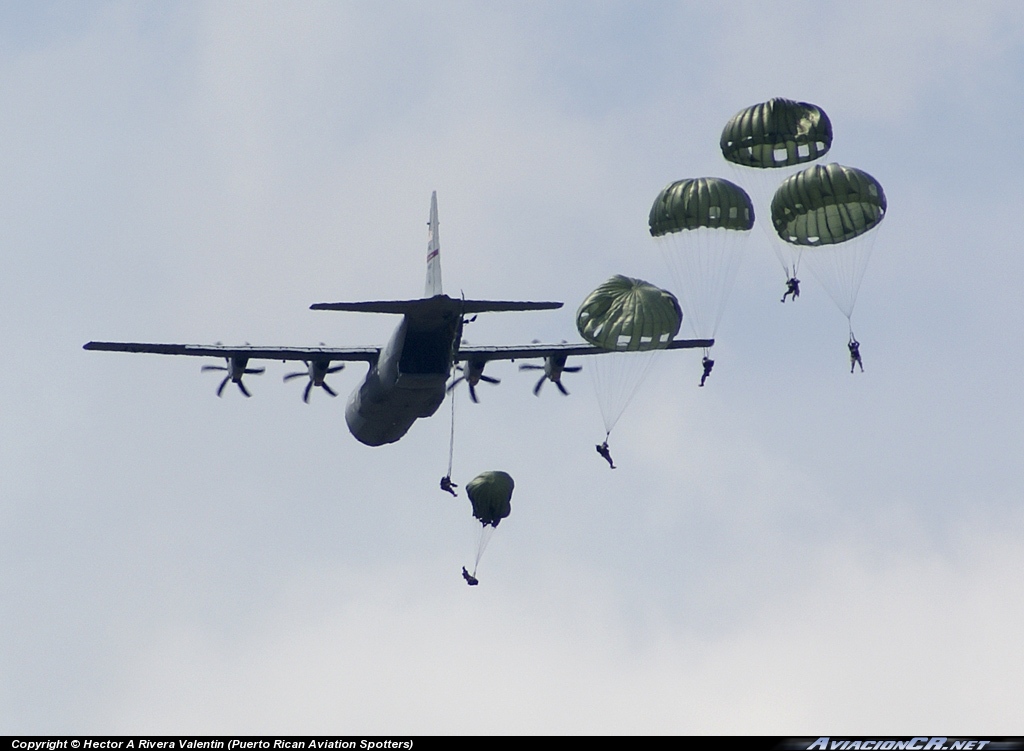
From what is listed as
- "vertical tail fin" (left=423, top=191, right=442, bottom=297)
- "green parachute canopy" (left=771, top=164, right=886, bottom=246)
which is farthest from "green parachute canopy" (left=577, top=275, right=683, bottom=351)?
"vertical tail fin" (left=423, top=191, right=442, bottom=297)

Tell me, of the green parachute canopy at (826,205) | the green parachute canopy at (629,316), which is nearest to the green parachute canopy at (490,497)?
the green parachute canopy at (629,316)

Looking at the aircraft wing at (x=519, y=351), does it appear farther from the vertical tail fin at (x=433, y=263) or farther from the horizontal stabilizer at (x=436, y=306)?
the horizontal stabilizer at (x=436, y=306)

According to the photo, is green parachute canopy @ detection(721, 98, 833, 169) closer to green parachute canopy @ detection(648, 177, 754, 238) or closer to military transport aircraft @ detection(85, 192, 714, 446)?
green parachute canopy @ detection(648, 177, 754, 238)

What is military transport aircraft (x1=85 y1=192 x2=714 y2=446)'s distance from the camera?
65.6 meters

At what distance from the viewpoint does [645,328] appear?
59.8m

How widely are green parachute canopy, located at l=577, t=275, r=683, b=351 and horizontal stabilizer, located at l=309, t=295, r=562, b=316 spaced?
4.24 meters

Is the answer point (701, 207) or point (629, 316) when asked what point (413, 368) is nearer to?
point (629, 316)

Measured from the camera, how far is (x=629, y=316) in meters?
60.1

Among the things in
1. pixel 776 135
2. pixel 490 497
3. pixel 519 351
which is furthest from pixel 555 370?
pixel 776 135

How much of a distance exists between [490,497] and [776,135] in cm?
1822

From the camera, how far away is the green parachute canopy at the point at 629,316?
59875 millimetres

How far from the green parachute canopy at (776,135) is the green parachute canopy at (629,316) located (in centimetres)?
597

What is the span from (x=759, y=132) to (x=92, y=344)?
1256 inches
